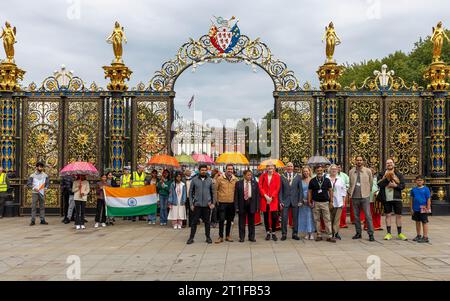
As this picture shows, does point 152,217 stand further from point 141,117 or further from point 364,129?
point 364,129

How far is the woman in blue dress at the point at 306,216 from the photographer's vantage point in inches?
435

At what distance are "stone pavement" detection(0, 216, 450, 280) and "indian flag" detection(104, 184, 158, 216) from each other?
1.48m

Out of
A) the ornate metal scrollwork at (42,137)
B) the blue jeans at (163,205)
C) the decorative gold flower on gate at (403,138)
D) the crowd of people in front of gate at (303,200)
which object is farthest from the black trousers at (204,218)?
the decorative gold flower on gate at (403,138)

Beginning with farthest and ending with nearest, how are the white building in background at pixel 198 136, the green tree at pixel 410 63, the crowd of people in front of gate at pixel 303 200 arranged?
the green tree at pixel 410 63 → the white building in background at pixel 198 136 → the crowd of people in front of gate at pixel 303 200

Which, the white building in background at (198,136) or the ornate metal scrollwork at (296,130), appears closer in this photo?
the ornate metal scrollwork at (296,130)

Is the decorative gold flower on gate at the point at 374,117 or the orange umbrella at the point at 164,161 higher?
the decorative gold flower on gate at the point at 374,117

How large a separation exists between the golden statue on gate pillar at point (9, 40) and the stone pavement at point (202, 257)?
259 inches

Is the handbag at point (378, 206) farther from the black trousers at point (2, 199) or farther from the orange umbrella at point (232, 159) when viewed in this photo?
the black trousers at point (2, 199)

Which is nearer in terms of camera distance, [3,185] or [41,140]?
[3,185]

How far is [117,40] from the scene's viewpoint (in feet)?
50.5

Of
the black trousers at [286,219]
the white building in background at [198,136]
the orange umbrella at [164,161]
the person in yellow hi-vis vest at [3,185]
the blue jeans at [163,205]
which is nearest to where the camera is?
the black trousers at [286,219]

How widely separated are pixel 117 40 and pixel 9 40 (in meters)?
3.63

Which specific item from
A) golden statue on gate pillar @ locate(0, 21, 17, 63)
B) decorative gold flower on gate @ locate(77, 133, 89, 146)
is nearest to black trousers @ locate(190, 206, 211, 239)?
decorative gold flower on gate @ locate(77, 133, 89, 146)

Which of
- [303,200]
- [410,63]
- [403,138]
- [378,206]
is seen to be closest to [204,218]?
[303,200]
